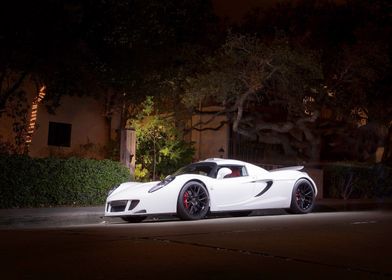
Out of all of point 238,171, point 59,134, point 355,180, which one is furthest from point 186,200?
point 355,180

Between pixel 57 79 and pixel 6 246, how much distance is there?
10095 millimetres

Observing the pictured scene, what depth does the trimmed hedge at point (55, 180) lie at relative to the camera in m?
15.8

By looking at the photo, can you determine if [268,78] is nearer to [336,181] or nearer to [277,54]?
[277,54]

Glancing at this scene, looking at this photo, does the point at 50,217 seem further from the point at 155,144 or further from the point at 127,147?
the point at 155,144

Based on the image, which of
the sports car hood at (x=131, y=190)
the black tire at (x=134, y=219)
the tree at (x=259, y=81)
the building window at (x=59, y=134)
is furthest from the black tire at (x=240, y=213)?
the building window at (x=59, y=134)

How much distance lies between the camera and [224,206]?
14.1 meters

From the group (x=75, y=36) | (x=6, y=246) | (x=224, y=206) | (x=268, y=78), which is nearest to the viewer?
(x=6, y=246)

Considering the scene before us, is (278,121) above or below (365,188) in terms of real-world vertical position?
above

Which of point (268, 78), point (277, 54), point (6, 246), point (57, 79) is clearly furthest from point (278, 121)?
point (6, 246)

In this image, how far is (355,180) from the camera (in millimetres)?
23203

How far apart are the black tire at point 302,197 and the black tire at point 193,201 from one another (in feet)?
8.80

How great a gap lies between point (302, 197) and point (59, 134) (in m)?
10.3

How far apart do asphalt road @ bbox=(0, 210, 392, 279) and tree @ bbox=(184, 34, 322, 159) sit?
31.5 ft

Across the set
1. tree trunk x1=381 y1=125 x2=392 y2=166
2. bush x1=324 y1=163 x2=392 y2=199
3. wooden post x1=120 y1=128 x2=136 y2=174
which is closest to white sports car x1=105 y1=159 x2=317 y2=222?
wooden post x1=120 y1=128 x2=136 y2=174
